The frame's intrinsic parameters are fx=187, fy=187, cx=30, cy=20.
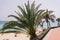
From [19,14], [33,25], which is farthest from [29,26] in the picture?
[19,14]

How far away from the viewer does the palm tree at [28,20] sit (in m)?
12.6

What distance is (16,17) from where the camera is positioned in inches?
508

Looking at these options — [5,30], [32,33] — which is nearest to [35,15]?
[32,33]

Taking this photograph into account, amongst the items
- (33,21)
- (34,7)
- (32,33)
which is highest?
(34,7)

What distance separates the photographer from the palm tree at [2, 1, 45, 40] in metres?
12.6

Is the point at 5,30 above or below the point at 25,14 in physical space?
below

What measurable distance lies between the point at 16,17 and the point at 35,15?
1317mm

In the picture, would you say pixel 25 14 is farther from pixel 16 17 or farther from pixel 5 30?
pixel 5 30

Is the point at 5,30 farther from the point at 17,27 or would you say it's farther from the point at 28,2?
the point at 28,2

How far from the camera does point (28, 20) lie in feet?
41.5

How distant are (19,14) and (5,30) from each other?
1451 millimetres

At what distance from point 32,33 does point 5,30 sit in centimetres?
190

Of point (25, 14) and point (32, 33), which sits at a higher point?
point (25, 14)

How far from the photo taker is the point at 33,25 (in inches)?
507
